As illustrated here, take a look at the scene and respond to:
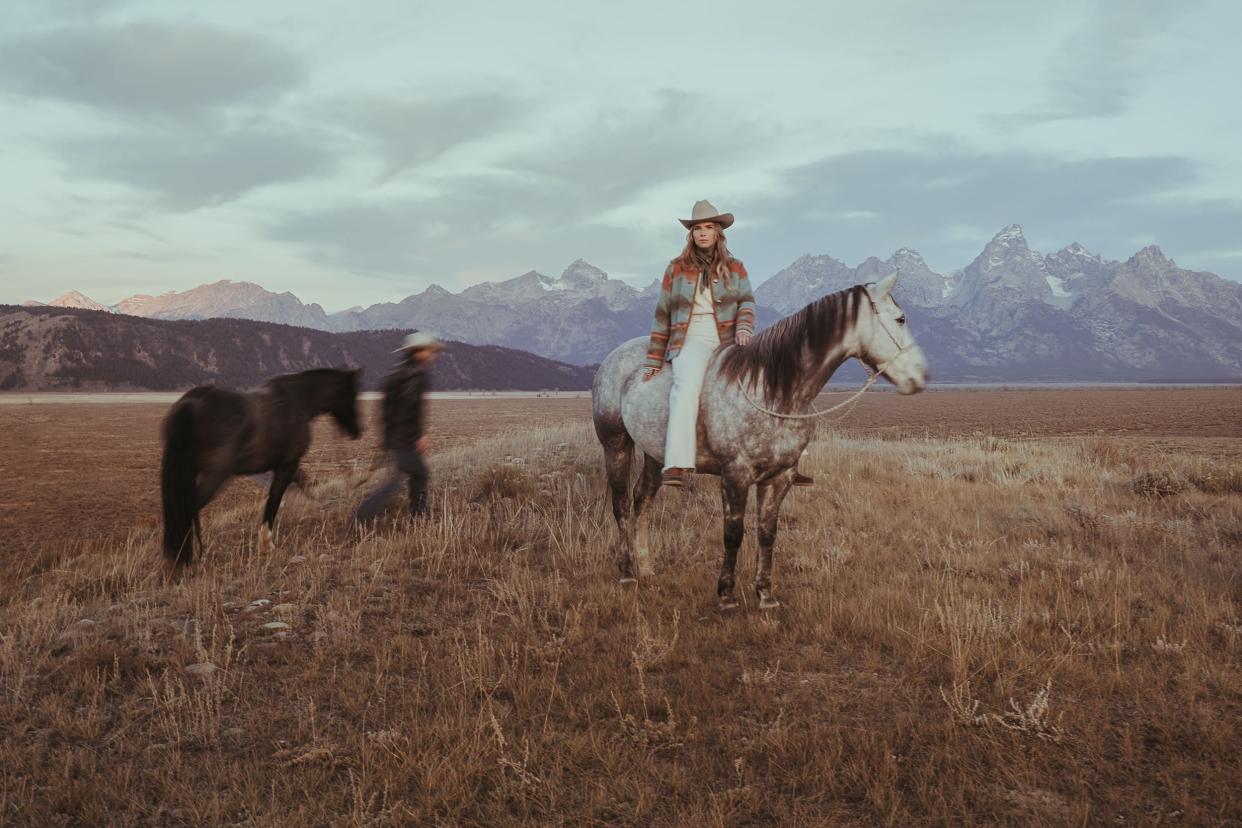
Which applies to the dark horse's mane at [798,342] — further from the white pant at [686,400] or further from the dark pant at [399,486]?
the dark pant at [399,486]

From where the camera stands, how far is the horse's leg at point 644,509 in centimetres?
613

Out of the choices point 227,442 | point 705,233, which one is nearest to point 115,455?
point 227,442

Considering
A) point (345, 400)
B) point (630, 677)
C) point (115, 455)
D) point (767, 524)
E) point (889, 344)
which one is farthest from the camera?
point (115, 455)

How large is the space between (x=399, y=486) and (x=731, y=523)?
4.56 meters

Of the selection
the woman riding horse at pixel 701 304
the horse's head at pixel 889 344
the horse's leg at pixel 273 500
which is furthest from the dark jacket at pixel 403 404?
the horse's head at pixel 889 344

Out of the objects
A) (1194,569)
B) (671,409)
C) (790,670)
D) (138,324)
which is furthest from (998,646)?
(138,324)

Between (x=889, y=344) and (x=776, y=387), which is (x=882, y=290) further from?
(x=776, y=387)

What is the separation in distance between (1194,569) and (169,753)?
7666 mm

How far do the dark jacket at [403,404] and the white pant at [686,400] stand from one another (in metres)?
3.84

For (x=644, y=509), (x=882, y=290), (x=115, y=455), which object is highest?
(x=882, y=290)

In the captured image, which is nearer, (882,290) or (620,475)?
(882,290)

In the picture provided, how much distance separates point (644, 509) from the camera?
6207 millimetres

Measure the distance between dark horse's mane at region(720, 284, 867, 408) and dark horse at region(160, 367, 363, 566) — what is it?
15.4 ft

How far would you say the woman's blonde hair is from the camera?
18.0ft
